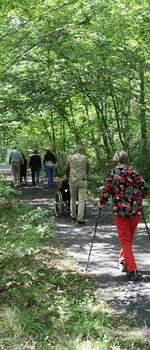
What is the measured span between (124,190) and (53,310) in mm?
2110

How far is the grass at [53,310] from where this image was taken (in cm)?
376

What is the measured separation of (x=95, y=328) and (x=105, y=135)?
14.5 meters

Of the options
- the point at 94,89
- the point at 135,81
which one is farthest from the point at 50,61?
the point at 135,81

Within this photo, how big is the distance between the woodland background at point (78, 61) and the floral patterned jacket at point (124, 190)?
188 cm

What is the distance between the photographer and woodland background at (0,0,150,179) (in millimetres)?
9648

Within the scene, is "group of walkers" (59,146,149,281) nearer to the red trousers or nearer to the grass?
the red trousers

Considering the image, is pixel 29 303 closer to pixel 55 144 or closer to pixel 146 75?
pixel 146 75

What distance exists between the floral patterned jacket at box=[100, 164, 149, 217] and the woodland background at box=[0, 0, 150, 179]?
1884 millimetres

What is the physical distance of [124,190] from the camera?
5.77m

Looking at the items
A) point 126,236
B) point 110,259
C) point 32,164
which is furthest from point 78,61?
point 126,236

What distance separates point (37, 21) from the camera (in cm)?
940

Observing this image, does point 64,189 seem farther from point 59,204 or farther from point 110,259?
point 110,259

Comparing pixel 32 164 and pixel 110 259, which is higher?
pixel 32 164

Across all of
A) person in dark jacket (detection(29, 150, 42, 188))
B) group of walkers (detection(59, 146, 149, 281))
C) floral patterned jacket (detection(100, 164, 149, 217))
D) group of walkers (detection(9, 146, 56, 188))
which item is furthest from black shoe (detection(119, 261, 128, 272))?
person in dark jacket (detection(29, 150, 42, 188))
